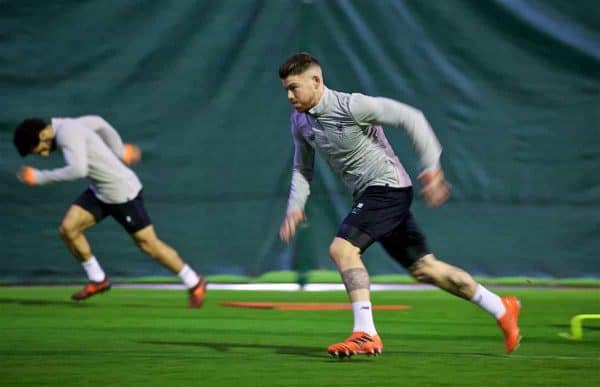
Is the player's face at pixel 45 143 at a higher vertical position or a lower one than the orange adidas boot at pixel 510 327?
higher

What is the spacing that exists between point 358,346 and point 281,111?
5.57 m

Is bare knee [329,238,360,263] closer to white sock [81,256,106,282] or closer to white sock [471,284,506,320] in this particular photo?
white sock [471,284,506,320]

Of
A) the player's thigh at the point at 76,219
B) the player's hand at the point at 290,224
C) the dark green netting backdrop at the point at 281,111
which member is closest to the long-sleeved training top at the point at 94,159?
the player's thigh at the point at 76,219

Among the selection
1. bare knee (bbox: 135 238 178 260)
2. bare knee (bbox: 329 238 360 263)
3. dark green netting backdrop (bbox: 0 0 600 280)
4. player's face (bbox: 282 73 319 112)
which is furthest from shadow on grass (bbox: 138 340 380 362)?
dark green netting backdrop (bbox: 0 0 600 280)

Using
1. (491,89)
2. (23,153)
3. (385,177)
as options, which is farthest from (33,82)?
(385,177)

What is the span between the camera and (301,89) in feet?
22.4

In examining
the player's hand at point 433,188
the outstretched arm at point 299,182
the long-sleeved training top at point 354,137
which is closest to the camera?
the player's hand at point 433,188

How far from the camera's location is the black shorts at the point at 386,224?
6.91m

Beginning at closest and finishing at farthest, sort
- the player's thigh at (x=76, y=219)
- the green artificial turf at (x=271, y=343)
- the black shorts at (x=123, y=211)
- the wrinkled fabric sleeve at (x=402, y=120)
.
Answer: the green artificial turf at (x=271, y=343) < the wrinkled fabric sleeve at (x=402, y=120) < the black shorts at (x=123, y=211) < the player's thigh at (x=76, y=219)

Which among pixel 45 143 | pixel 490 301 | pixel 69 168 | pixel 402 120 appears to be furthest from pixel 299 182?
pixel 45 143

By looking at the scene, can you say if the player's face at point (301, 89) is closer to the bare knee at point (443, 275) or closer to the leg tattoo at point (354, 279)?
the leg tattoo at point (354, 279)

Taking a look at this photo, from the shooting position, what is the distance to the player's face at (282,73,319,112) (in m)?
6.84

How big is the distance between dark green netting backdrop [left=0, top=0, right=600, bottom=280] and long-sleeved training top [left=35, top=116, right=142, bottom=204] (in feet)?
4.97

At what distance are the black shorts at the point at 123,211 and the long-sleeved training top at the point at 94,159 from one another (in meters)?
0.05
